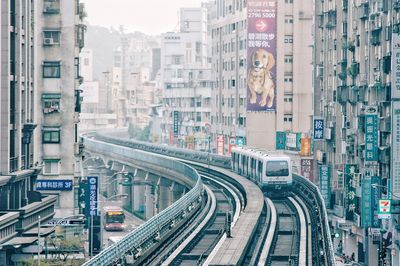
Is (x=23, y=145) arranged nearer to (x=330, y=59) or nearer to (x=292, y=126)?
(x=330, y=59)

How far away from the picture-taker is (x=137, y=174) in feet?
470

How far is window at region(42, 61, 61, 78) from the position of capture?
8512cm

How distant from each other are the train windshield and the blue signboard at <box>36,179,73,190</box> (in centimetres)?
1711

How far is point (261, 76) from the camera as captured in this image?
472 ft

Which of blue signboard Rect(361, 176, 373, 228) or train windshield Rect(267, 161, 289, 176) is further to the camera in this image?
train windshield Rect(267, 161, 289, 176)

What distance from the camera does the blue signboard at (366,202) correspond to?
79938mm

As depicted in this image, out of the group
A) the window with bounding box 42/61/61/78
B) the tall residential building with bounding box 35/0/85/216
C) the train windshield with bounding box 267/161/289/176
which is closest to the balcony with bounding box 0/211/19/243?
the tall residential building with bounding box 35/0/85/216

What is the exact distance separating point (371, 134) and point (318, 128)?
A: 3088 cm


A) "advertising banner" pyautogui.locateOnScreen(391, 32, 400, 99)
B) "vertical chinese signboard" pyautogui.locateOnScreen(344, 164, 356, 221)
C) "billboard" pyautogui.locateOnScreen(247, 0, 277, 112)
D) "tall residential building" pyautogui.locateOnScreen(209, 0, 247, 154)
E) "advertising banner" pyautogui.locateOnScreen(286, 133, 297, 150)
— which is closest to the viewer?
"advertising banner" pyautogui.locateOnScreen(391, 32, 400, 99)

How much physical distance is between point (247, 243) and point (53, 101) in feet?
89.5

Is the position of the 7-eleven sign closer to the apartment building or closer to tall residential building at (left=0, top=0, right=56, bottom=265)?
tall residential building at (left=0, top=0, right=56, bottom=265)

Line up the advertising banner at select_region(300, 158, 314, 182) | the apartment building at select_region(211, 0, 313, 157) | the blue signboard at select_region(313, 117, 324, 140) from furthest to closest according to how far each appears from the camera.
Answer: the apartment building at select_region(211, 0, 313, 157)
the advertising banner at select_region(300, 158, 314, 182)
the blue signboard at select_region(313, 117, 324, 140)

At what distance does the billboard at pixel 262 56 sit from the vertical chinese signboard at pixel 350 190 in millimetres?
47648

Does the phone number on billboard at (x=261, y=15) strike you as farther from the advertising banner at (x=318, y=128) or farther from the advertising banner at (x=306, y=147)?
the advertising banner at (x=318, y=128)
